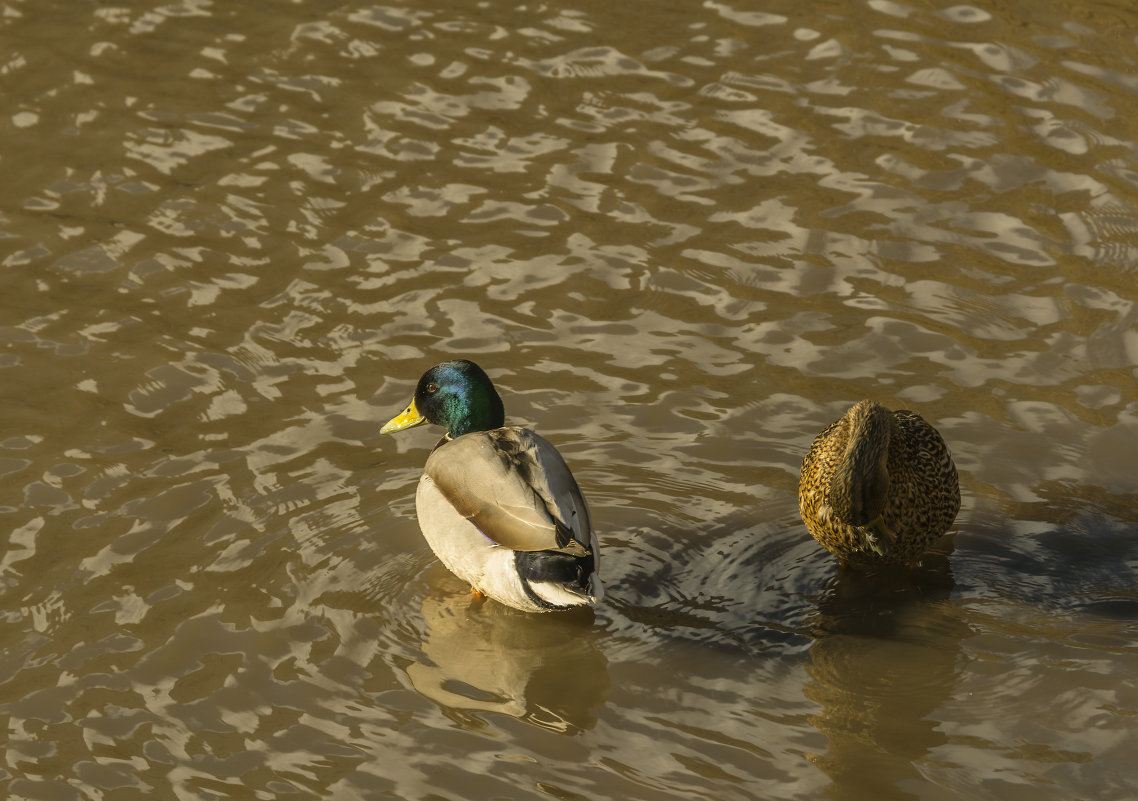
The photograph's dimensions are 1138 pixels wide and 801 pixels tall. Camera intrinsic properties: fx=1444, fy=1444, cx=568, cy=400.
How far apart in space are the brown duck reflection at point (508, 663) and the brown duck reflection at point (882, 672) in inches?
32.5

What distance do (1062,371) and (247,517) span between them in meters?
3.79

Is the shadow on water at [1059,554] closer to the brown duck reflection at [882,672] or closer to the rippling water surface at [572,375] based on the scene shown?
the rippling water surface at [572,375]

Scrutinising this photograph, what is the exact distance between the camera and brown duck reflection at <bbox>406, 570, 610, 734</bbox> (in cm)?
514

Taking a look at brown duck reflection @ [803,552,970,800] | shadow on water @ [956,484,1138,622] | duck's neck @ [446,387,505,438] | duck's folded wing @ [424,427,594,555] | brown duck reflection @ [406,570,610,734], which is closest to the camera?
brown duck reflection @ [803,552,970,800]

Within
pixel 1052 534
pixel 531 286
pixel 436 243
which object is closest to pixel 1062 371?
pixel 1052 534

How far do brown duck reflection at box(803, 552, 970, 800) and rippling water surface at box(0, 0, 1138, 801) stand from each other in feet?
0.05

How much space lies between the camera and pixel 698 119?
8.95 meters

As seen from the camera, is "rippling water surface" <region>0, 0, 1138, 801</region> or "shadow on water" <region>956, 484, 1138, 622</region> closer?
"rippling water surface" <region>0, 0, 1138, 801</region>

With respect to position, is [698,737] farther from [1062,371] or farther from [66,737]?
[1062,371]

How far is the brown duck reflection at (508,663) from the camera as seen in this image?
5145mm

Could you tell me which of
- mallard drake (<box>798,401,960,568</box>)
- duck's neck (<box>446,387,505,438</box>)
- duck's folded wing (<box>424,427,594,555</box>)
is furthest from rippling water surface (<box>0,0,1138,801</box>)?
duck's folded wing (<box>424,427,594,555</box>)

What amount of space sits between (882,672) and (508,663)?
1.38 meters

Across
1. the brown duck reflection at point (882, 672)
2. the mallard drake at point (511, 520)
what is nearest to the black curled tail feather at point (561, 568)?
the mallard drake at point (511, 520)

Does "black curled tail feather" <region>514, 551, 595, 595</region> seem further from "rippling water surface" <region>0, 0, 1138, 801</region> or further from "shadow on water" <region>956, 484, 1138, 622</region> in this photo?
"shadow on water" <region>956, 484, 1138, 622</region>
